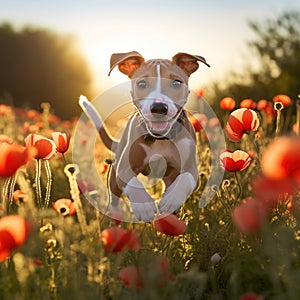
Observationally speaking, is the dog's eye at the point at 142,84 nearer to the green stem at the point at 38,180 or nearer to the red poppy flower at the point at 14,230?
the green stem at the point at 38,180

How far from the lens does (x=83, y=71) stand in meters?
15.5

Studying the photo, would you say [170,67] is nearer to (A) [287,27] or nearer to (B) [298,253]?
(B) [298,253]

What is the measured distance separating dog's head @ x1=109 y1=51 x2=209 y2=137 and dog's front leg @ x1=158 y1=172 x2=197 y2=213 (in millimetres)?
321

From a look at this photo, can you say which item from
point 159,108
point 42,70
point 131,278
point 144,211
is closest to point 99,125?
point 159,108

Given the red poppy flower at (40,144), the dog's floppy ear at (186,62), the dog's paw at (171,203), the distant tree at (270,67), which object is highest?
the distant tree at (270,67)

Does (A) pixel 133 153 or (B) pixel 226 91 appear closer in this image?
(A) pixel 133 153

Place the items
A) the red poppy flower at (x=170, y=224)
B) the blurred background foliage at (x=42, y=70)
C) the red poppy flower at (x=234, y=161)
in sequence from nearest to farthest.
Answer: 1. the red poppy flower at (x=170, y=224)
2. the red poppy flower at (x=234, y=161)
3. the blurred background foliage at (x=42, y=70)

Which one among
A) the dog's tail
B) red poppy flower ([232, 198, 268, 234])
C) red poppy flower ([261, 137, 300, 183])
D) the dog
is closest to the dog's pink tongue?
the dog

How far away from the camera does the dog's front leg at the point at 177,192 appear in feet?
12.5

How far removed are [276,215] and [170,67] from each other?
55.7 inches

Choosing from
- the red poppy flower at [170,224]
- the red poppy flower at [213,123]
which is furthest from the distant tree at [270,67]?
the red poppy flower at [170,224]

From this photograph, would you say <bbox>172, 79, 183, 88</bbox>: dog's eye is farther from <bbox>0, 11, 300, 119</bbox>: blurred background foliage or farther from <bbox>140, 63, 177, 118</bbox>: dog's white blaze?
<bbox>0, 11, 300, 119</bbox>: blurred background foliage

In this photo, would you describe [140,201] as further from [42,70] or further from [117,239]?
[42,70]

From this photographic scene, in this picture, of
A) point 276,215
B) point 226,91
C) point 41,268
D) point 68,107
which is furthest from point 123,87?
point 68,107
